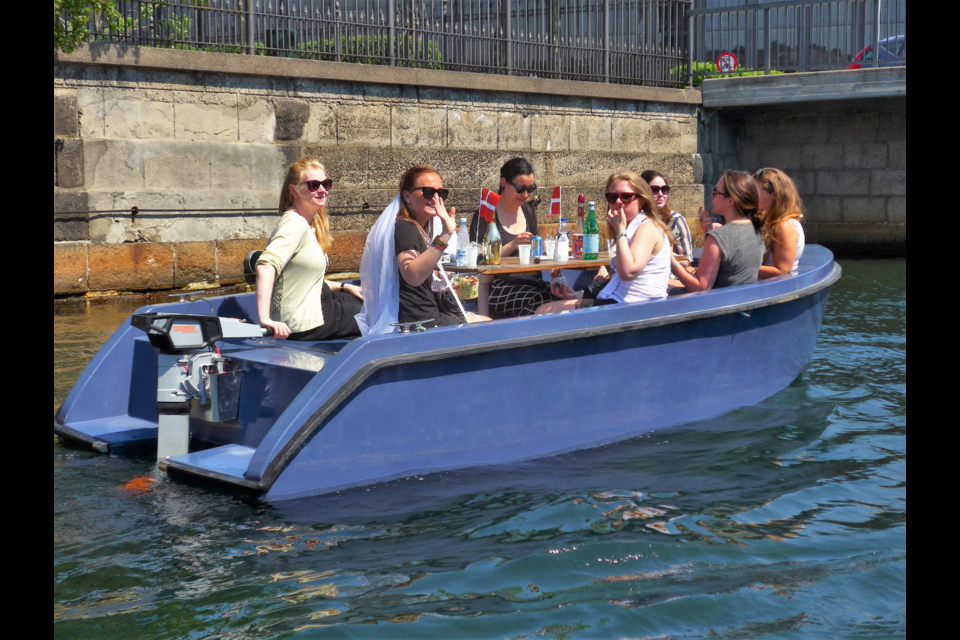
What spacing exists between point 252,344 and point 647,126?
34.3 ft

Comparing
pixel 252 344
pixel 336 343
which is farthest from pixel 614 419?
pixel 252 344

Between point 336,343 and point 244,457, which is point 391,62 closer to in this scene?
point 336,343

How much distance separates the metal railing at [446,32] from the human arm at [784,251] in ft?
20.6

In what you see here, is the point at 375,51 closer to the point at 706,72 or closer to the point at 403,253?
the point at 706,72

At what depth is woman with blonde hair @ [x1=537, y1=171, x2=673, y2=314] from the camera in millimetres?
4926

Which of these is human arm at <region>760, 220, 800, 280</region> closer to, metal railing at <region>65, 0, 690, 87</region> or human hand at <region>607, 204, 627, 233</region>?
human hand at <region>607, 204, 627, 233</region>

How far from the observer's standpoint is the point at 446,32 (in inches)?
468

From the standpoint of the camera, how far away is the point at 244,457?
4.09 meters

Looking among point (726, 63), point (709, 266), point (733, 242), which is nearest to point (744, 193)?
point (733, 242)

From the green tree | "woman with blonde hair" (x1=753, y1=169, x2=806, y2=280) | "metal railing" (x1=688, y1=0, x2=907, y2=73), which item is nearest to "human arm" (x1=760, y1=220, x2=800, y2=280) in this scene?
"woman with blonde hair" (x1=753, y1=169, x2=806, y2=280)

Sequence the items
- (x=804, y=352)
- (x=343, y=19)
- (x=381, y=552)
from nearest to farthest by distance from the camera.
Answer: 1. (x=381, y=552)
2. (x=804, y=352)
3. (x=343, y=19)

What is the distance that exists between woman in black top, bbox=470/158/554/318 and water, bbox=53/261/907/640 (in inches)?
50.6

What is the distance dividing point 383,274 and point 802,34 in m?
12.6
